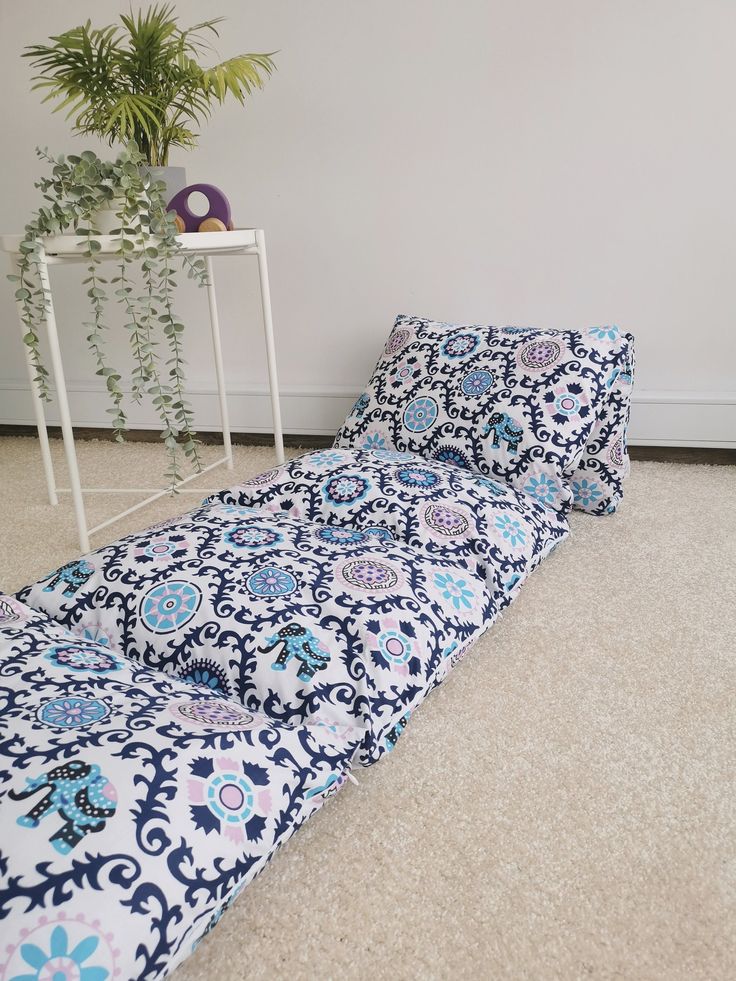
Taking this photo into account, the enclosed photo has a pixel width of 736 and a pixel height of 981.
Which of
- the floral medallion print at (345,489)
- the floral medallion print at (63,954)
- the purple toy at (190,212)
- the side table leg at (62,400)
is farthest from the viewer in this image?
the purple toy at (190,212)

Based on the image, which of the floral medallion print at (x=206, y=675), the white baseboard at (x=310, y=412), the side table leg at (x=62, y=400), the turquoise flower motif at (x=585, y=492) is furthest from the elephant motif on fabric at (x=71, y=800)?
the white baseboard at (x=310, y=412)

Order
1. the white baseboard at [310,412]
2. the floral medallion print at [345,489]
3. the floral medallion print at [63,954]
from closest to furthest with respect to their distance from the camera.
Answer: the floral medallion print at [63,954] → the floral medallion print at [345,489] → the white baseboard at [310,412]

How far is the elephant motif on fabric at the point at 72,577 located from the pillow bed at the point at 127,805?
0.53ft

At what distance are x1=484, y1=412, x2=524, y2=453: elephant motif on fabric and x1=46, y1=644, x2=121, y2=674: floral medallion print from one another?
2.56ft

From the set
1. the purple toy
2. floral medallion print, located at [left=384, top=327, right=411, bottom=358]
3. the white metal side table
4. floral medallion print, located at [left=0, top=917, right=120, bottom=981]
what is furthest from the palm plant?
floral medallion print, located at [left=0, top=917, right=120, bottom=981]

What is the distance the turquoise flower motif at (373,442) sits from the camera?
1.43 m

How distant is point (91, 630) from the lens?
0.86 m

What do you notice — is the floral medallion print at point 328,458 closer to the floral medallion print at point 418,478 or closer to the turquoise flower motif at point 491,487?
the floral medallion print at point 418,478

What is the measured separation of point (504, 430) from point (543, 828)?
2.45 ft

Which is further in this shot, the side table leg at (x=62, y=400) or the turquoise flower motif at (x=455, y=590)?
the side table leg at (x=62, y=400)

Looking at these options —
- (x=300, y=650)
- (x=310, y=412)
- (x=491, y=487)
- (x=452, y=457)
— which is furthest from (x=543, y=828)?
(x=310, y=412)

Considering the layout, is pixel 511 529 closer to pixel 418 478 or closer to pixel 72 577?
pixel 418 478

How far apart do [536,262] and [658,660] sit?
3.66 ft

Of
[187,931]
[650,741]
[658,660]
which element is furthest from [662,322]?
[187,931]
